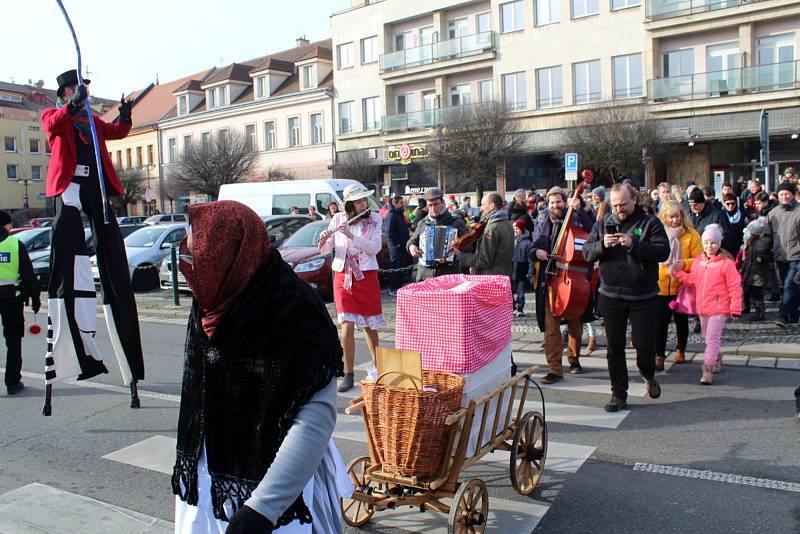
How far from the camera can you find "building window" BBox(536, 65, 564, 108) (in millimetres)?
34188

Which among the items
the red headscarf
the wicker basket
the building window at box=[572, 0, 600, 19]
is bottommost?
the wicker basket

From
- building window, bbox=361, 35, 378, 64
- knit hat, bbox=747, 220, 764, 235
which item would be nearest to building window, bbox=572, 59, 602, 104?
building window, bbox=361, 35, 378, 64

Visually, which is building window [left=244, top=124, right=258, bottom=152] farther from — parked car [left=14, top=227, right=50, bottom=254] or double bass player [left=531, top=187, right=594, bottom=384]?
double bass player [left=531, top=187, right=594, bottom=384]

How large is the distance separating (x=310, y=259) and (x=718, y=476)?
10118 mm

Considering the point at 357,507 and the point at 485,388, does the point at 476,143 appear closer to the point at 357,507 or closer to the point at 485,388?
the point at 485,388

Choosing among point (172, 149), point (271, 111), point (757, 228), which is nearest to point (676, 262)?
point (757, 228)

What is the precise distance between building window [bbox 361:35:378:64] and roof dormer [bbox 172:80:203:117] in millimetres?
18788

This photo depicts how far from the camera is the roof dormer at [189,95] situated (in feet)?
183

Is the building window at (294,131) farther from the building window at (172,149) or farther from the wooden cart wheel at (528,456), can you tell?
the wooden cart wheel at (528,456)

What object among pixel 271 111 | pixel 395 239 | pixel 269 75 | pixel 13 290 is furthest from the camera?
pixel 269 75

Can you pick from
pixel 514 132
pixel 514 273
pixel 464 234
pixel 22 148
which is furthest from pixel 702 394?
pixel 22 148

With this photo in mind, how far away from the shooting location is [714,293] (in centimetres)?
763

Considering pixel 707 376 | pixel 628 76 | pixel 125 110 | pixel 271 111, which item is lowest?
pixel 707 376

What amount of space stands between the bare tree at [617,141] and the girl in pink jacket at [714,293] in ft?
66.4
